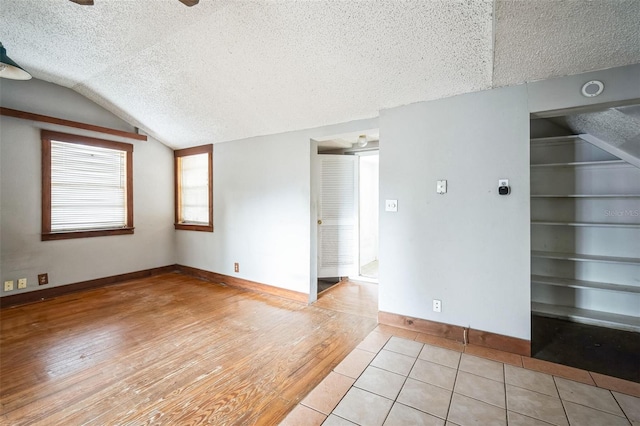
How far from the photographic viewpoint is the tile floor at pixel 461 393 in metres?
1.59

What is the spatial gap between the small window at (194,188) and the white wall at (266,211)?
16 centimetres

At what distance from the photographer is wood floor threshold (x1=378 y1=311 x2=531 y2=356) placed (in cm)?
223

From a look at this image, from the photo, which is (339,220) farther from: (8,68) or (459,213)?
(8,68)

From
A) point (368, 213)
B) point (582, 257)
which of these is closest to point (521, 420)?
point (582, 257)

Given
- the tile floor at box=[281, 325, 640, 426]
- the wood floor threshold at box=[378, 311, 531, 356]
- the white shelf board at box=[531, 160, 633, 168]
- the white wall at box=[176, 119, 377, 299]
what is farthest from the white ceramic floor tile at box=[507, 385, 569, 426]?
the white wall at box=[176, 119, 377, 299]

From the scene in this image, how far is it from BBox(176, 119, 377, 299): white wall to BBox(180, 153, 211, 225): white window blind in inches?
13.6

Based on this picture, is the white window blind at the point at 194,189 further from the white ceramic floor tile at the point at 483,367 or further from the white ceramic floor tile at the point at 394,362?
the white ceramic floor tile at the point at 483,367

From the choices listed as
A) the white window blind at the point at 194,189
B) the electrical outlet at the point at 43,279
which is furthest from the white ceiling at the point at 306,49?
the electrical outlet at the point at 43,279

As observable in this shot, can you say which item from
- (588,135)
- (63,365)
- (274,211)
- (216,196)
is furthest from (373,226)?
(63,365)

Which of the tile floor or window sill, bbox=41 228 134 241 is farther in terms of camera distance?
window sill, bbox=41 228 134 241

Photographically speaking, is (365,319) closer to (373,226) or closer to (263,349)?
(263,349)

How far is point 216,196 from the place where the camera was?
4469 millimetres

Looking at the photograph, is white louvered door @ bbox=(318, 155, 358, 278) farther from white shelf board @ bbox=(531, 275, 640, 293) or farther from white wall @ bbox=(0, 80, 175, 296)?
white wall @ bbox=(0, 80, 175, 296)

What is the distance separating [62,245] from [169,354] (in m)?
2.77
